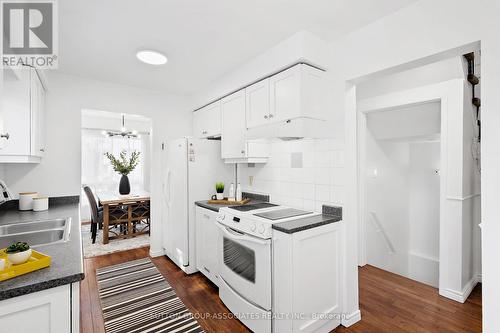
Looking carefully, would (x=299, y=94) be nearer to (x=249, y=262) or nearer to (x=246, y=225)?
(x=246, y=225)

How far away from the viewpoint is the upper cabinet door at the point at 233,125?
9.16 feet

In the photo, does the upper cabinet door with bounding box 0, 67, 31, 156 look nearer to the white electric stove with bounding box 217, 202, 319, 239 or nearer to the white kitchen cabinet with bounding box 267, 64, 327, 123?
the white electric stove with bounding box 217, 202, 319, 239

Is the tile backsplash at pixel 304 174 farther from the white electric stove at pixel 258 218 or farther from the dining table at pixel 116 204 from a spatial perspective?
the dining table at pixel 116 204

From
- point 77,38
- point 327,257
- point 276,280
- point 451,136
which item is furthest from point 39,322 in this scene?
point 451,136

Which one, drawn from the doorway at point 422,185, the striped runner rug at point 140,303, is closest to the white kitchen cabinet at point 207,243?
the striped runner rug at point 140,303

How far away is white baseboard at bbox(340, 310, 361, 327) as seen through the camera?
213cm

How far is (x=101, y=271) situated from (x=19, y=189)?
1357 mm

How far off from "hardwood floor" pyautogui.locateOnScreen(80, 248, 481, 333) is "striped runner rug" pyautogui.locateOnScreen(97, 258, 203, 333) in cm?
8

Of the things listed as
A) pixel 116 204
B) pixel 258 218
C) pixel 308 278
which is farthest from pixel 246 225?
pixel 116 204

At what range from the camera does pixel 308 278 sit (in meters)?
1.91

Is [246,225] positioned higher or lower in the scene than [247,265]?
higher

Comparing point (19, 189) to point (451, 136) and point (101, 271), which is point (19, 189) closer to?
point (101, 271)

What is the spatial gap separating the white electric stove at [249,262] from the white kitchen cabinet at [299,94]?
3.00ft

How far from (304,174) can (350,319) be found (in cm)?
136
